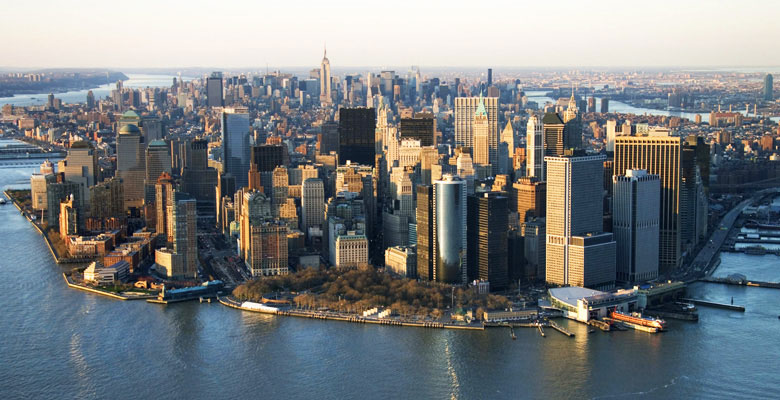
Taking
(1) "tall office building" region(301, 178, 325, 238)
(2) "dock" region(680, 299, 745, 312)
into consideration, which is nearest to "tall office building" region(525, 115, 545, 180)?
(1) "tall office building" region(301, 178, 325, 238)

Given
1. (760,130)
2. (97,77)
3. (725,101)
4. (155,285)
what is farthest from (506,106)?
(97,77)

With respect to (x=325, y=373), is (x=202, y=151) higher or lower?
higher

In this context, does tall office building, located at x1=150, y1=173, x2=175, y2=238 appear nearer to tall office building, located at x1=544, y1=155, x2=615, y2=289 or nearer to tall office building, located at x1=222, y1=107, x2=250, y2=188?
tall office building, located at x1=222, y1=107, x2=250, y2=188

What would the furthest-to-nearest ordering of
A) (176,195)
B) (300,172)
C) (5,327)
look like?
(300,172) → (176,195) → (5,327)

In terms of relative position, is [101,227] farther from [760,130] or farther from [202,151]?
[760,130]

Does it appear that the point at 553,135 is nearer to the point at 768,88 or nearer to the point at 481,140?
the point at 481,140

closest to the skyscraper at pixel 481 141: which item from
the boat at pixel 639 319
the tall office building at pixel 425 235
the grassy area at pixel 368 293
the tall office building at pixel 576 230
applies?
the tall office building at pixel 576 230
